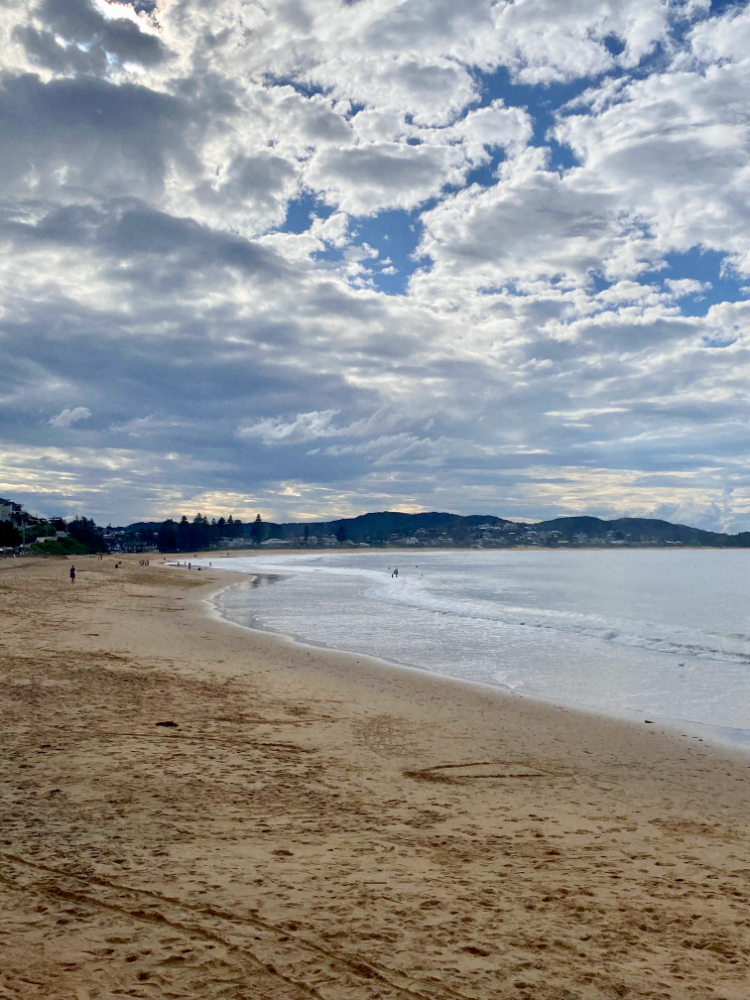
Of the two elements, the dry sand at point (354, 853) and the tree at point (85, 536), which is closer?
the dry sand at point (354, 853)

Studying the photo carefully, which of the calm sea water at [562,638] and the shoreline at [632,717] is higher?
the shoreline at [632,717]

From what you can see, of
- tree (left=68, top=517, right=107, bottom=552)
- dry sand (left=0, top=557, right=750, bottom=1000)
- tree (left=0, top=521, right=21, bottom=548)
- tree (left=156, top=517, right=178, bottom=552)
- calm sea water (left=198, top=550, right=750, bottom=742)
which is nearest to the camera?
dry sand (left=0, top=557, right=750, bottom=1000)

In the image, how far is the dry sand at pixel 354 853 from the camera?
13.2 feet

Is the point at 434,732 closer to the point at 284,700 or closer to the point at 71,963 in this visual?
the point at 284,700

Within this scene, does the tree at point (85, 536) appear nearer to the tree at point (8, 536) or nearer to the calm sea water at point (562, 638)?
the tree at point (8, 536)

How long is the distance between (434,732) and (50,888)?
6.90 meters

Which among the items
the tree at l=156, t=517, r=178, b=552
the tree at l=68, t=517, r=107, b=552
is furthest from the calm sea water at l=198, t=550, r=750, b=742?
the tree at l=156, t=517, r=178, b=552

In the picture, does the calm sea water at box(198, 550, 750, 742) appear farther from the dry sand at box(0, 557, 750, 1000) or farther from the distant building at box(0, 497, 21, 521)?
the distant building at box(0, 497, 21, 521)

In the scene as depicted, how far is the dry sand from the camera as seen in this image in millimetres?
4035

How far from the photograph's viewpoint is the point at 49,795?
6.55m

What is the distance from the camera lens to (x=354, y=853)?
5727 mm

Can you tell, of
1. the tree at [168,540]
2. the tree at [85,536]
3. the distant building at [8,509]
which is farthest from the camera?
the tree at [168,540]

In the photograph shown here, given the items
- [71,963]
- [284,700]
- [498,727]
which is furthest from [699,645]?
[71,963]

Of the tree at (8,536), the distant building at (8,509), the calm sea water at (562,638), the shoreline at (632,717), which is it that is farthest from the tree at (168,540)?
the shoreline at (632,717)
